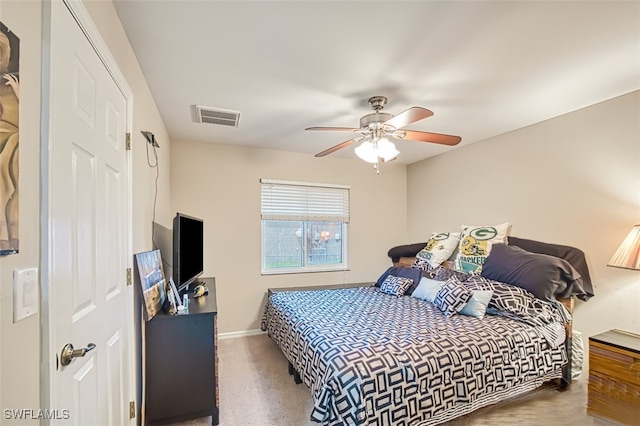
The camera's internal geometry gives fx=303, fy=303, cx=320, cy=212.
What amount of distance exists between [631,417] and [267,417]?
244 cm

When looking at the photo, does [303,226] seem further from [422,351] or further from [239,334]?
[422,351]

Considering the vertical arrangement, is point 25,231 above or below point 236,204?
below

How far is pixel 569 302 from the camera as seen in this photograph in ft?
8.79

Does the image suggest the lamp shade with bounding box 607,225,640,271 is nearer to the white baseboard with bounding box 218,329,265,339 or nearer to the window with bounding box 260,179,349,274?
the window with bounding box 260,179,349,274

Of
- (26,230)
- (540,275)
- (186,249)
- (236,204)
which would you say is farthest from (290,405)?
(236,204)

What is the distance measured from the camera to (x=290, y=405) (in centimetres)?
236

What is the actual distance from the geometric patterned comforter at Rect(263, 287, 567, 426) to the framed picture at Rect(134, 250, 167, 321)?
108cm

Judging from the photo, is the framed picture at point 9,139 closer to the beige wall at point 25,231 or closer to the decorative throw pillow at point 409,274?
the beige wall at point 25,231

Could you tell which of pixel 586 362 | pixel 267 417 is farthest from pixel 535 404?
pixel 267 417

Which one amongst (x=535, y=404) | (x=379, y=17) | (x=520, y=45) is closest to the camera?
(x=379, y=17)

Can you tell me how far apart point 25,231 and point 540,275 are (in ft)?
10.6

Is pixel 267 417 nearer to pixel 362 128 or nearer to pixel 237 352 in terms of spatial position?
pixel 237 352

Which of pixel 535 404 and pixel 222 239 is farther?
pixel 222 239

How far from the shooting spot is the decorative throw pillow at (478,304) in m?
2.60
